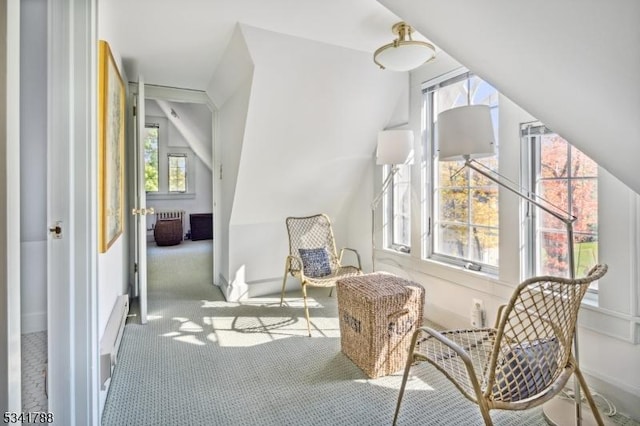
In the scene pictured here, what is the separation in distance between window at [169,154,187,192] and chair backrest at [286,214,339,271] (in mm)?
5428

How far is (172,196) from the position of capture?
814 cm

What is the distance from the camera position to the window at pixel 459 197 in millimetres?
2633

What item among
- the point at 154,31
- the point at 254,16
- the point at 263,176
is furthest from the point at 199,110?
the point at 254,16

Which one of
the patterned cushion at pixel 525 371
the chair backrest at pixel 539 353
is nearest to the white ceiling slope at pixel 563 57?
the chair backrest at pixel 539 353

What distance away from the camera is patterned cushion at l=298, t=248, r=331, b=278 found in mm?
3312

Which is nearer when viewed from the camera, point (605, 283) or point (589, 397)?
point (589, 397)

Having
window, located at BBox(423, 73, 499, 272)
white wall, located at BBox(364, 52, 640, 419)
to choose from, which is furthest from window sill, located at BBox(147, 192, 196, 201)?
white wall, located at BBox(364, 52, 640, 419)

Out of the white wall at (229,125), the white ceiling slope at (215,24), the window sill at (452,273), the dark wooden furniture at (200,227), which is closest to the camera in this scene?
the white ceiling slope at (215,24)

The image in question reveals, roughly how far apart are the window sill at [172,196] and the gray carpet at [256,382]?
5.41 meters

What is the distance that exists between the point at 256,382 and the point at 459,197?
2081mm

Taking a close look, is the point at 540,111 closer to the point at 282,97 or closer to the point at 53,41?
the point at 53,41

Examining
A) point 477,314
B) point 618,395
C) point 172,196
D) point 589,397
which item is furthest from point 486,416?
point 172,196

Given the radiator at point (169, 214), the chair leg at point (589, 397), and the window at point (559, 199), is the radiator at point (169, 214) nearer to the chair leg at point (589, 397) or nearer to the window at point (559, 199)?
the window at point (559, 199)

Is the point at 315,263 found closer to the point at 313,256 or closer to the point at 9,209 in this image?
the point at 313,256
